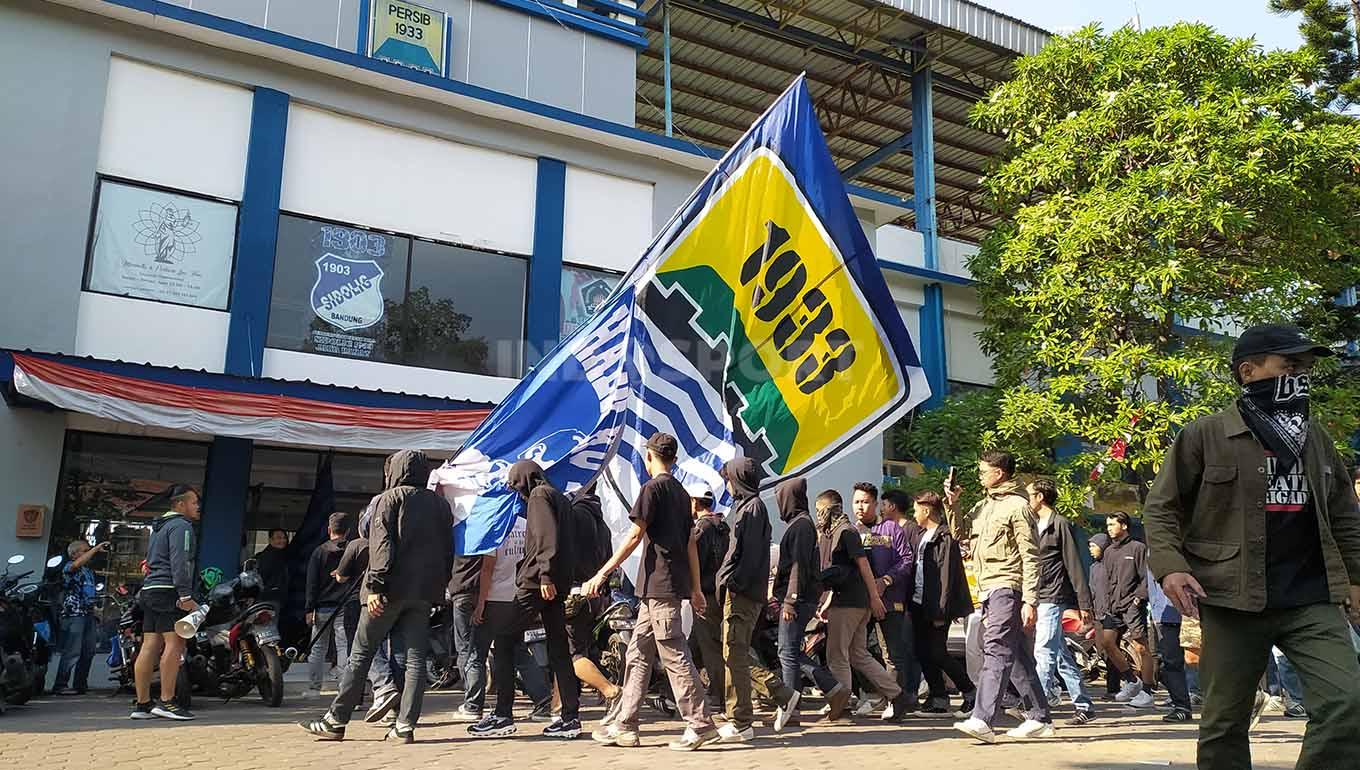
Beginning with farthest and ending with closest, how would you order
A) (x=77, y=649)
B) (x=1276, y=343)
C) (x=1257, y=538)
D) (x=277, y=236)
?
(x=277, y=236) < (x=77, y=649) < (x=1276, y=343) < (x=1257, y=538)

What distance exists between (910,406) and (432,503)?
3.61 meters

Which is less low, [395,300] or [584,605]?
[395,300]

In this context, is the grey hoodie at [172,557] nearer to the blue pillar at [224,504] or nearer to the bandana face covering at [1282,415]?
the blue pillar at [224,504]

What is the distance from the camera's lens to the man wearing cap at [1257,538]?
12.6 ft

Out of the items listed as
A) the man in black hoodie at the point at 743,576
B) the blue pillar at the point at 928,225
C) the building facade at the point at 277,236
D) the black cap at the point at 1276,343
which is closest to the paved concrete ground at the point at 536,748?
the man in black hoodie at the point at 743,576

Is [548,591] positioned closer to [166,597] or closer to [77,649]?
[166,597]

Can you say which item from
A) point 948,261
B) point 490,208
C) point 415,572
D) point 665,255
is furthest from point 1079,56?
point 415,572

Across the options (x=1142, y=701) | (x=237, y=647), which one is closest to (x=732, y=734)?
(x=237, y=647)

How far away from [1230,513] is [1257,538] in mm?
138

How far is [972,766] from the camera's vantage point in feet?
19.9

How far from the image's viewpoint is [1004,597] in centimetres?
699

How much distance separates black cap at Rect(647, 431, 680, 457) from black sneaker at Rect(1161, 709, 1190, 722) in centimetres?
500

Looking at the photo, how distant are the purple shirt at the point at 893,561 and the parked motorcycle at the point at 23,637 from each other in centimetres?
699

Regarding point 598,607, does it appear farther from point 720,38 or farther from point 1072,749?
point 720,38
